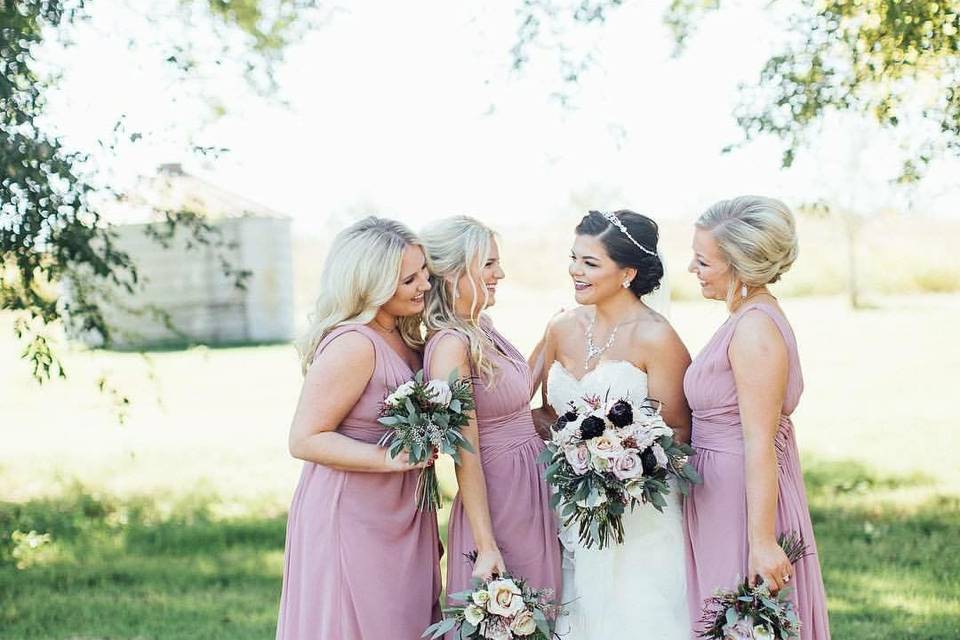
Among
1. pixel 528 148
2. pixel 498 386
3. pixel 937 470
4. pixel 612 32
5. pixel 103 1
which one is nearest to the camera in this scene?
pixel 498 386

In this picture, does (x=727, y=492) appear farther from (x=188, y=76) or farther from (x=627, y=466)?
(x=188, y=76)

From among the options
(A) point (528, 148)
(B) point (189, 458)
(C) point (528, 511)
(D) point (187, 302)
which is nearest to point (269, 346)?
(D) point (187, 302)

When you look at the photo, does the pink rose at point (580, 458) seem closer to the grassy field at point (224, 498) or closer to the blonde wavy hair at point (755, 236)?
the blonde wavy hair at point (755, 236)

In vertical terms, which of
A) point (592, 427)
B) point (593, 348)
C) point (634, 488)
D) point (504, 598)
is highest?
point (593, 348)

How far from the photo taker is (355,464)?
12.9 ft

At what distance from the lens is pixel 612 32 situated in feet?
29.8

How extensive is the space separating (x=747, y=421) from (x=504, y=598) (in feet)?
3.44

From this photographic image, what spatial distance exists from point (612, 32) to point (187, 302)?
24.5 meters

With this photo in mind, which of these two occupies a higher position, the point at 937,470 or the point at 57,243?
the point at 57,243

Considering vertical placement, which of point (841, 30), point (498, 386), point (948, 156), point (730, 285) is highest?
point (841, 30)

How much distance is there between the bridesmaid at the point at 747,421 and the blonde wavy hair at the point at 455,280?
78 centimetres

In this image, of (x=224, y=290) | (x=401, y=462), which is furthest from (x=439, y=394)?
(x=224, y=290)

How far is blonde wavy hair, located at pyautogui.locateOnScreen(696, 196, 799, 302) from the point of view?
3938 millimetres

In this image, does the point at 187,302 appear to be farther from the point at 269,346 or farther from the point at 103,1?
the point at 103,1
